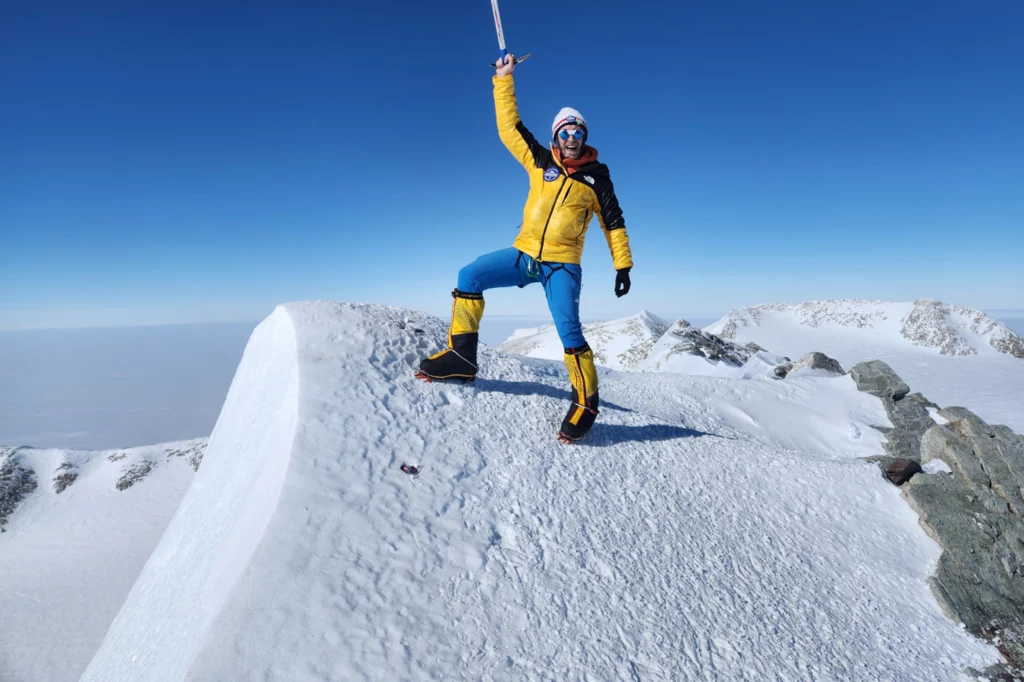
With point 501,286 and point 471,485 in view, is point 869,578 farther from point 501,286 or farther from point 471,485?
point 501,286

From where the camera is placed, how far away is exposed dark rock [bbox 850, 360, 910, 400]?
13289 millimetres

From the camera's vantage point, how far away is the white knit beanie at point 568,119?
5848mm

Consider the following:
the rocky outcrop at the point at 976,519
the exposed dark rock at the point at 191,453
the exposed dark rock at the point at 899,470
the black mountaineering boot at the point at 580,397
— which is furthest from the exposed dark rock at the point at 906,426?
the exposed dark rock at the point at 191,453

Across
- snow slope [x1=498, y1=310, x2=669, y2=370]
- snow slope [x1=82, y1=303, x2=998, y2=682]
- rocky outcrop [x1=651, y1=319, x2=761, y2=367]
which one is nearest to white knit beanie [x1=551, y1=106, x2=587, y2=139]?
Result: snow slope [x1=82, y1=303, x2=998, y2=682]

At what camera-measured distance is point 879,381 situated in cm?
1366

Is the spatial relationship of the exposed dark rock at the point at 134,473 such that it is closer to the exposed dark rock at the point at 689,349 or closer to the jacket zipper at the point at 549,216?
the exposed dark rock at the point at 689,349

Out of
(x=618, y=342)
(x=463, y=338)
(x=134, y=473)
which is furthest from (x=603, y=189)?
(x=134, y=473)

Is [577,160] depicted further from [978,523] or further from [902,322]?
[902,322]

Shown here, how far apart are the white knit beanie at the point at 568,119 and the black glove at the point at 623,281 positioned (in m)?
1.87

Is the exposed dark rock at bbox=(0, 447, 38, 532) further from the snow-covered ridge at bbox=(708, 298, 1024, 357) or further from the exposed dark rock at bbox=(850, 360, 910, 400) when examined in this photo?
the snow-covered ridge at bbox=(708, 298, 1024, 357)

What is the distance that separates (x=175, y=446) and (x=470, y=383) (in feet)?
155

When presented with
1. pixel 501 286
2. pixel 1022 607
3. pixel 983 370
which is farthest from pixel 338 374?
pixel 983 370

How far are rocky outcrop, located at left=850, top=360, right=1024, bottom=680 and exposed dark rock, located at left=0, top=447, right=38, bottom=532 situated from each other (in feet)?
169

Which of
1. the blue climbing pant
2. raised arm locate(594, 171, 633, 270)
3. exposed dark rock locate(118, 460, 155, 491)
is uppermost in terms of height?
raised arm locate(594, 171, 633, 270)
